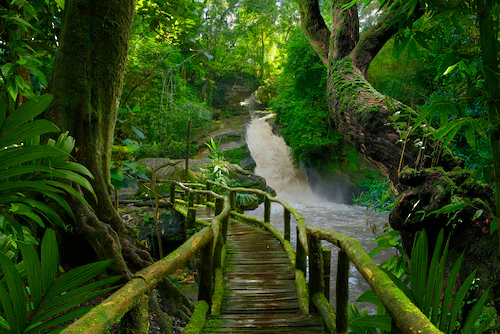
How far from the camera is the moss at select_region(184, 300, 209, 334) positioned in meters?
2.47

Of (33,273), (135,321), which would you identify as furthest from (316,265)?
(33,273)

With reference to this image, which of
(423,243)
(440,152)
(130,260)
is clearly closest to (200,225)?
(130,260)

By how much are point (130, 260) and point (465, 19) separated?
290cm

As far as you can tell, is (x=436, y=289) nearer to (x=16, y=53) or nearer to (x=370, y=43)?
(x=16, y=53)

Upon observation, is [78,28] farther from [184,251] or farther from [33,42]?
[184,251]

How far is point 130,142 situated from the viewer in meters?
3.62

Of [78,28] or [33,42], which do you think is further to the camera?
[33,42]

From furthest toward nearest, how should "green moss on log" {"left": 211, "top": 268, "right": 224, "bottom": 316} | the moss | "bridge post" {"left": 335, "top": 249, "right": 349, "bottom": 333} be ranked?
1. "green moss on log" {"left": 211, "top": 268, "right": 224, "bottom": 316}
2. the moss
3. "bridge post" {"left": 335, "top": 249, "right": 349, "bottom": 333}

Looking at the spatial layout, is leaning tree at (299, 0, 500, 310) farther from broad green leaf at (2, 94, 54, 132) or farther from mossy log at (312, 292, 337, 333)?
broad green leaf at (2, 94, 54, 132)

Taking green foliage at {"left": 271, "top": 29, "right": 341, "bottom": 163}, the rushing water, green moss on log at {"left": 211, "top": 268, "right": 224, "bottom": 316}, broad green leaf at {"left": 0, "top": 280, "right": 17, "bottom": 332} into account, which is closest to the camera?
broad green leaf at {"left": 0, "top": 280, "right": 17, "bottom": 332}

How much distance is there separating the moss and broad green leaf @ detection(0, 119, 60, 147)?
69.5 inches

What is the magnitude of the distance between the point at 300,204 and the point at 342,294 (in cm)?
1248

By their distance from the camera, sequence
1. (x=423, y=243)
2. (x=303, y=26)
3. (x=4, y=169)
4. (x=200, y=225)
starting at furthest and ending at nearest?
(x=200, y=225)
(x=303, y=26)
(x=4, y=169)
(x=423, y=243)

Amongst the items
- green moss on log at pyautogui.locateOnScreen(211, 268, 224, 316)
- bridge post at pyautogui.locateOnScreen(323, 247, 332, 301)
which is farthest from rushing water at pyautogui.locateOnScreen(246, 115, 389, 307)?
bridge post at pyautogui.locateOnScreen(323, 247, 332, 301)
